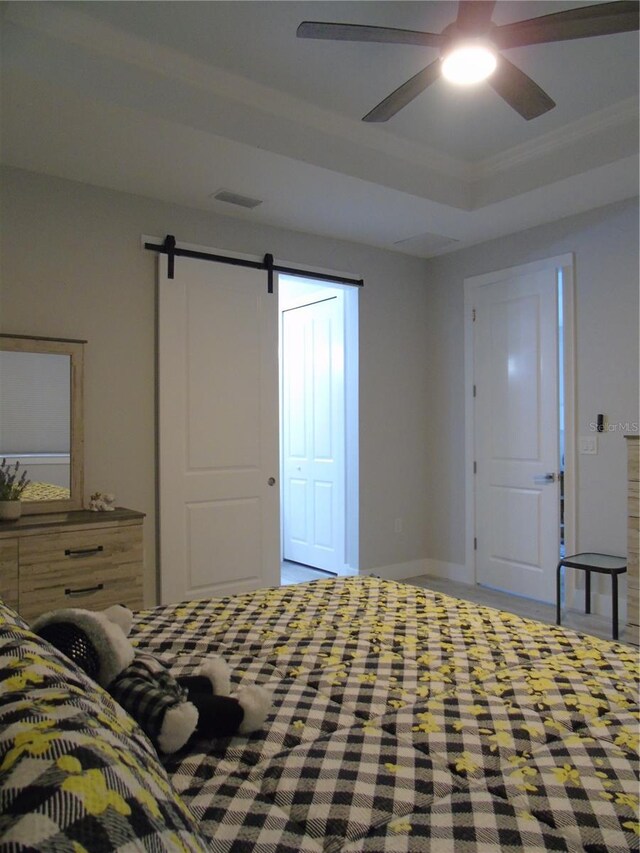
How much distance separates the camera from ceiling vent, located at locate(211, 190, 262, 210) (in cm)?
368

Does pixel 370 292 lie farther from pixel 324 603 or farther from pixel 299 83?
pixel 324 603

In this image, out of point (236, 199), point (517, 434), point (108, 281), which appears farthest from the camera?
point (517, 434)

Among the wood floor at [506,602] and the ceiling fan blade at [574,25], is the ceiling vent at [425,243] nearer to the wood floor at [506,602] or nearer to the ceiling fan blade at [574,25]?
the ceiling fan blade at [574,25]

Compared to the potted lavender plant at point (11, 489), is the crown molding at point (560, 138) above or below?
above

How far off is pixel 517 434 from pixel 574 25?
2.86 metres

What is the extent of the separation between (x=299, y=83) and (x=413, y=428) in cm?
290

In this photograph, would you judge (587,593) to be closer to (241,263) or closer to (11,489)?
(241,263)

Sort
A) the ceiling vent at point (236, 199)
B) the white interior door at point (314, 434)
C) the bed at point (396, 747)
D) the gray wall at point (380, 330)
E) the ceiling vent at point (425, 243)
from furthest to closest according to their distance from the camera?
the white interior door at point (314, 434) < the ceiling vent at point (425, 243) < the ceiling vent at point (236, 199) < the gray wall at point (380, 330) < the bed at point (396, 747)

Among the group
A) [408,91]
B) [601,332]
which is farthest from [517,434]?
[408,91]

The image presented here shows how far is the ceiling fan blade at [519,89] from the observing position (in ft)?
7.58

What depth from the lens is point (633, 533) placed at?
3303 mm

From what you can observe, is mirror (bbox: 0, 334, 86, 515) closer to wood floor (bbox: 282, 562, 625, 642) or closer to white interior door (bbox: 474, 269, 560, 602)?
wood floor (bbox: 282, 562, 625, 642)

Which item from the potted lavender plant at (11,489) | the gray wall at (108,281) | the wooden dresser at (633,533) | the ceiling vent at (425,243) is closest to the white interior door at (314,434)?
the ceiling vent at (425,243)

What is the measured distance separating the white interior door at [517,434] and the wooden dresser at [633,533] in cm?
85
